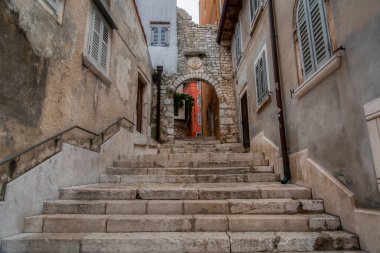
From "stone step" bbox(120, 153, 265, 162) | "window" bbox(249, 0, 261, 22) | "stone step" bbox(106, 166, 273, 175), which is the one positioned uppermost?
"window" bbox(249, 0, 261, 22)

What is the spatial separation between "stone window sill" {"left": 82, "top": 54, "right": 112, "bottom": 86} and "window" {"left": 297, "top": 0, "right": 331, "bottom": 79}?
12.6 ft

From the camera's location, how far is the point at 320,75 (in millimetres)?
3094

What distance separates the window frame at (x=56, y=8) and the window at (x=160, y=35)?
308 inches

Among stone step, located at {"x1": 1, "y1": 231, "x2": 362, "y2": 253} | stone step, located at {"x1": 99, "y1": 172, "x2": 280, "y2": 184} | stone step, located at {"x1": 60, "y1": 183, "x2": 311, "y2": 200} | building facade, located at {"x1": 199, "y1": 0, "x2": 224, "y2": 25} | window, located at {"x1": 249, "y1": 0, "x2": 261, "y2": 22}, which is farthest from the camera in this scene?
building facade, located at {"x1": 199, "y1": 0, "x2": 224, "y2": 25}

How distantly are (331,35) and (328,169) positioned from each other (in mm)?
1742

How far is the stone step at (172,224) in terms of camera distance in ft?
9.18

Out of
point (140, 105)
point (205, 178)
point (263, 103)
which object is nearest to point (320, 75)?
point (263, 103)

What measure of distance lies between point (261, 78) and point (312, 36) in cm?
250

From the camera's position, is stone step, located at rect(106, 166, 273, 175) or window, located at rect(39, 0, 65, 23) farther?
stone step, located at rect(106, 166, 273, 175)

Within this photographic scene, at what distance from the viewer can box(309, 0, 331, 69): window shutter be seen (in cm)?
307

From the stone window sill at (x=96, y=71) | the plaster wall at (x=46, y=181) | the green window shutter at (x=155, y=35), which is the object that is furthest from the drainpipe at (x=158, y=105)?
the plaster wall at (x=46, y=181)

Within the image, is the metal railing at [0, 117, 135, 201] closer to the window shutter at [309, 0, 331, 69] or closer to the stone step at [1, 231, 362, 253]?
the stone step at [1, 231, 362, 253]

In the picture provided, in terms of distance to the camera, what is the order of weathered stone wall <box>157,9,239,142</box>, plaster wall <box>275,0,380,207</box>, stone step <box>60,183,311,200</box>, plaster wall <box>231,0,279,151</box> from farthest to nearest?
1. weathered stone wall <box>157,9,239,142</box>
2. plaster wall <box>231,0,279,151</box>
3. stone step <box>60,183,311,200</box>
4. plaster wall <box>275,0,380,207</box>

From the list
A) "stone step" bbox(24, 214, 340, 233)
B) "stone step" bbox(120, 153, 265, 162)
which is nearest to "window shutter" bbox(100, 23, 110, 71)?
"stone step" bbox(120, 153, 265, 162)
